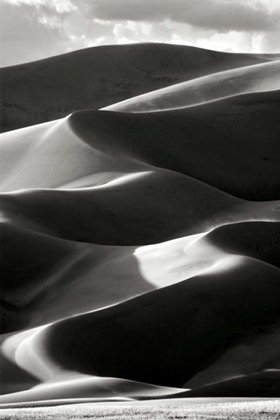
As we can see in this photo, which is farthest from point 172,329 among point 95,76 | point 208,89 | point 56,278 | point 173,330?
point 95,76

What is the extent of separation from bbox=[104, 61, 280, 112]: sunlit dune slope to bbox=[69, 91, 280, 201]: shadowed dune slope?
10.3ft

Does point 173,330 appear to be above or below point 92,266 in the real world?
below

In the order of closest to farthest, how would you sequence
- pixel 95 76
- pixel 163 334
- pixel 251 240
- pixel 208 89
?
pixel 163 334 < pixel 251 240 < pixel 208 89 < pixel 95 76

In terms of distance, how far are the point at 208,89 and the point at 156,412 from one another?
974 inches

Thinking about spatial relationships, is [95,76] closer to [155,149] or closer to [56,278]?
[155,149]

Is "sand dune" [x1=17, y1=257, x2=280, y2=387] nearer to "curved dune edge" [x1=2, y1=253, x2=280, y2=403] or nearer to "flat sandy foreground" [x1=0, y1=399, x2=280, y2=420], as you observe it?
"curved dune edge" [x1=2, y1=253, x2=280, y2=403]

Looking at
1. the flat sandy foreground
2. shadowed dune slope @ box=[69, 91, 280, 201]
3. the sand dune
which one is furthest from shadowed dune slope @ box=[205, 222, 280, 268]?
the flat sandy foreground

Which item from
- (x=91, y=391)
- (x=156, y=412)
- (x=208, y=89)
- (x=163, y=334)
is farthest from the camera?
(x=208, y=89)

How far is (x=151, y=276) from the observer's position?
14312 millimetres

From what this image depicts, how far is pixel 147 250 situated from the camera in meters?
15.9

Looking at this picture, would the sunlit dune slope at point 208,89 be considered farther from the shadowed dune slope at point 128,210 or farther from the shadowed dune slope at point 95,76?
the shadowed dune slope at point 128,210

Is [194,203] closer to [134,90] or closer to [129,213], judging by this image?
[129,213]

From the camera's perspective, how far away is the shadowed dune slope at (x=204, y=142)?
23.6m

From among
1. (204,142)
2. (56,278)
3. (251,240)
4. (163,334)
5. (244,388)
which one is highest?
(204,142)
